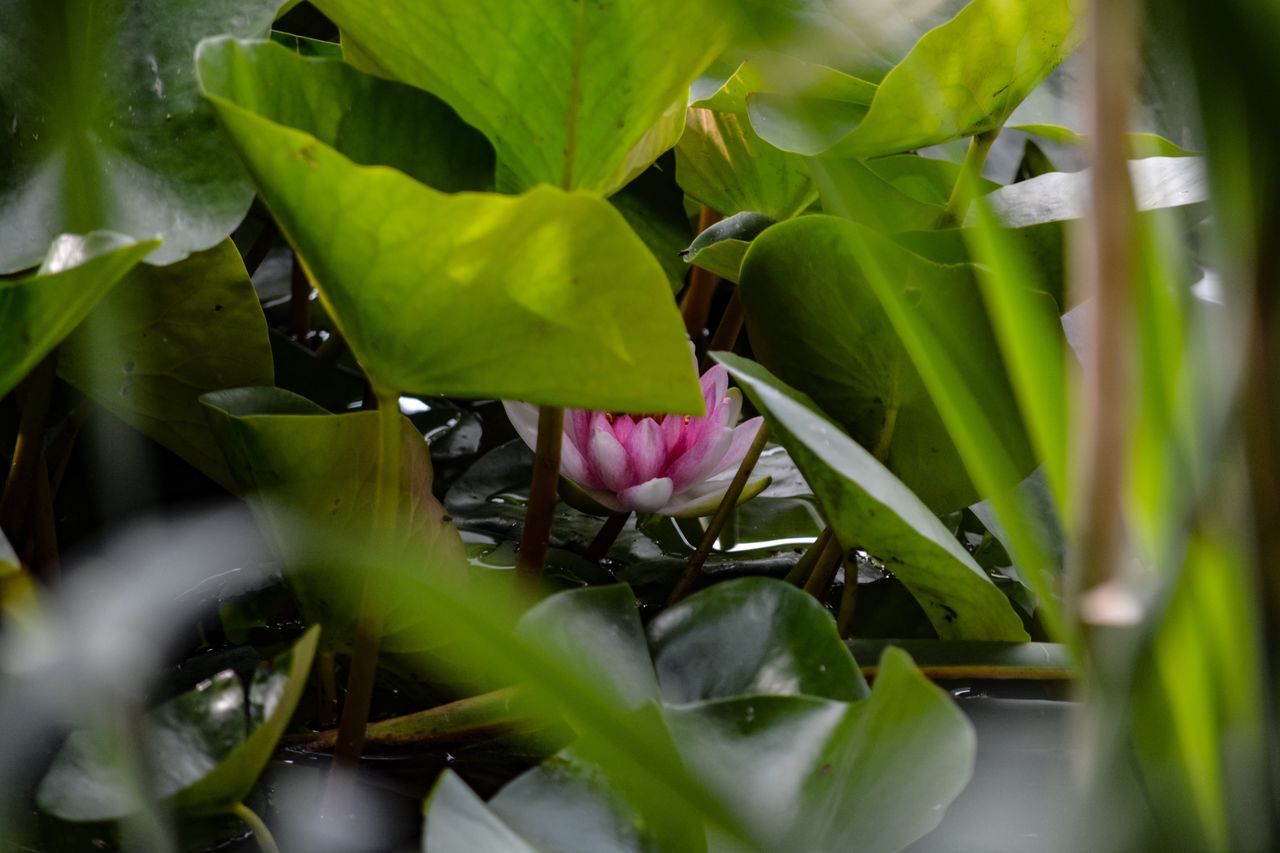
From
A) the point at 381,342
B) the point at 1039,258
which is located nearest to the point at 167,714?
the point at 381,342

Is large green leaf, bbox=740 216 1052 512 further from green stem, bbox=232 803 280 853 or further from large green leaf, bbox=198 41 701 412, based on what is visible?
green stem, bbox=232 803 280 853

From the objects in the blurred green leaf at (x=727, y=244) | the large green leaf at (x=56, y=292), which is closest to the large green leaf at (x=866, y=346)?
the blurred green leaf at (x=727, y=244)

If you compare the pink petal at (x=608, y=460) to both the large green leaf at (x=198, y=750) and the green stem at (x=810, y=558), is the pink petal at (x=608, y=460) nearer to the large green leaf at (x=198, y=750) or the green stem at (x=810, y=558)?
the green stem at (x=810, y=558)

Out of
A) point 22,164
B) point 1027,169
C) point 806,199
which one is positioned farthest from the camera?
point 1027,169

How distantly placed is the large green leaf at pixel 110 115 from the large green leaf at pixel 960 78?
0.83 ft

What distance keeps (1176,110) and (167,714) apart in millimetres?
724

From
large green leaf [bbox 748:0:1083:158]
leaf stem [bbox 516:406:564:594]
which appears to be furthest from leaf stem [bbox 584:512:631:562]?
large green leaf [bbox 748:0:1083:158]

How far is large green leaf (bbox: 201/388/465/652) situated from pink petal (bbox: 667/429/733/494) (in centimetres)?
17

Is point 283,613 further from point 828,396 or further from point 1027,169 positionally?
point 1027,169

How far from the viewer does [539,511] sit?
521 mm

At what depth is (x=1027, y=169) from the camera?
1008 millimetres

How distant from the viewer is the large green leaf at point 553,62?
0.43 metres

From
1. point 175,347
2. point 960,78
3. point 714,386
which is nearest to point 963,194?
point 960,78

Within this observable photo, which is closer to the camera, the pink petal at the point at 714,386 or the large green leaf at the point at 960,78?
the large green leaf at the point at 960,78
